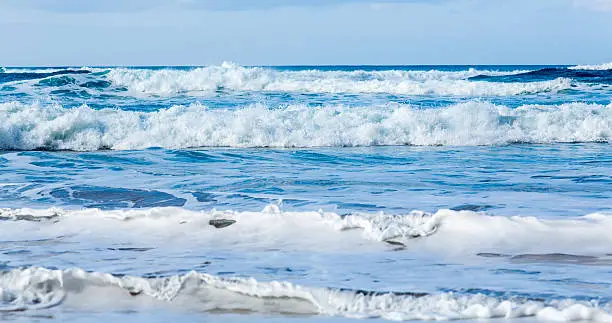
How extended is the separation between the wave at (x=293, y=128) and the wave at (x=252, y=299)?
28.2ft

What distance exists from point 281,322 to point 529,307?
1.21m

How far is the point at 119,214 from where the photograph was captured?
20.3ft

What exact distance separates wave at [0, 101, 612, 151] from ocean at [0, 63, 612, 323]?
40 mm

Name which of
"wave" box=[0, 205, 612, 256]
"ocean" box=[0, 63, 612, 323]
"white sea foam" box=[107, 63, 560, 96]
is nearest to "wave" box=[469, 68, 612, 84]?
"white sea foam" box=[107, 63, 560, 96]

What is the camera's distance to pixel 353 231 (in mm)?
5609

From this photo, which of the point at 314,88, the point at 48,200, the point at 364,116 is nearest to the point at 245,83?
the point at 314,88

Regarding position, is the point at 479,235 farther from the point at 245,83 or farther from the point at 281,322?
the point at 245,83

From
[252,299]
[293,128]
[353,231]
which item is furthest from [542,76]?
[252,299]

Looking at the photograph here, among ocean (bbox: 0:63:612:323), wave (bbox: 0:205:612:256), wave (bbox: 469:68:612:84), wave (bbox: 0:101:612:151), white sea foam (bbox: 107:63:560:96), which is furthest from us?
wave (bbox: 469:68:612:84)

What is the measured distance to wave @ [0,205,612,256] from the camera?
5.20 m

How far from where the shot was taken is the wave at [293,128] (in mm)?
13297

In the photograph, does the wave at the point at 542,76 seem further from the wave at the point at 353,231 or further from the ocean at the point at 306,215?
the wave at the point at 353,231

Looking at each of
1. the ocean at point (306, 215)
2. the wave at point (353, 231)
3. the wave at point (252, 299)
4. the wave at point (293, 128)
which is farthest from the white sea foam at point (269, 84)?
the wave at point (252, 299)

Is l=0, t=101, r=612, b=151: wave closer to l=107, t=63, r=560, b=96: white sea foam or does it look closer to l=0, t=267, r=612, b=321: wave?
l=0, t=267, r=612, b=321: wave
